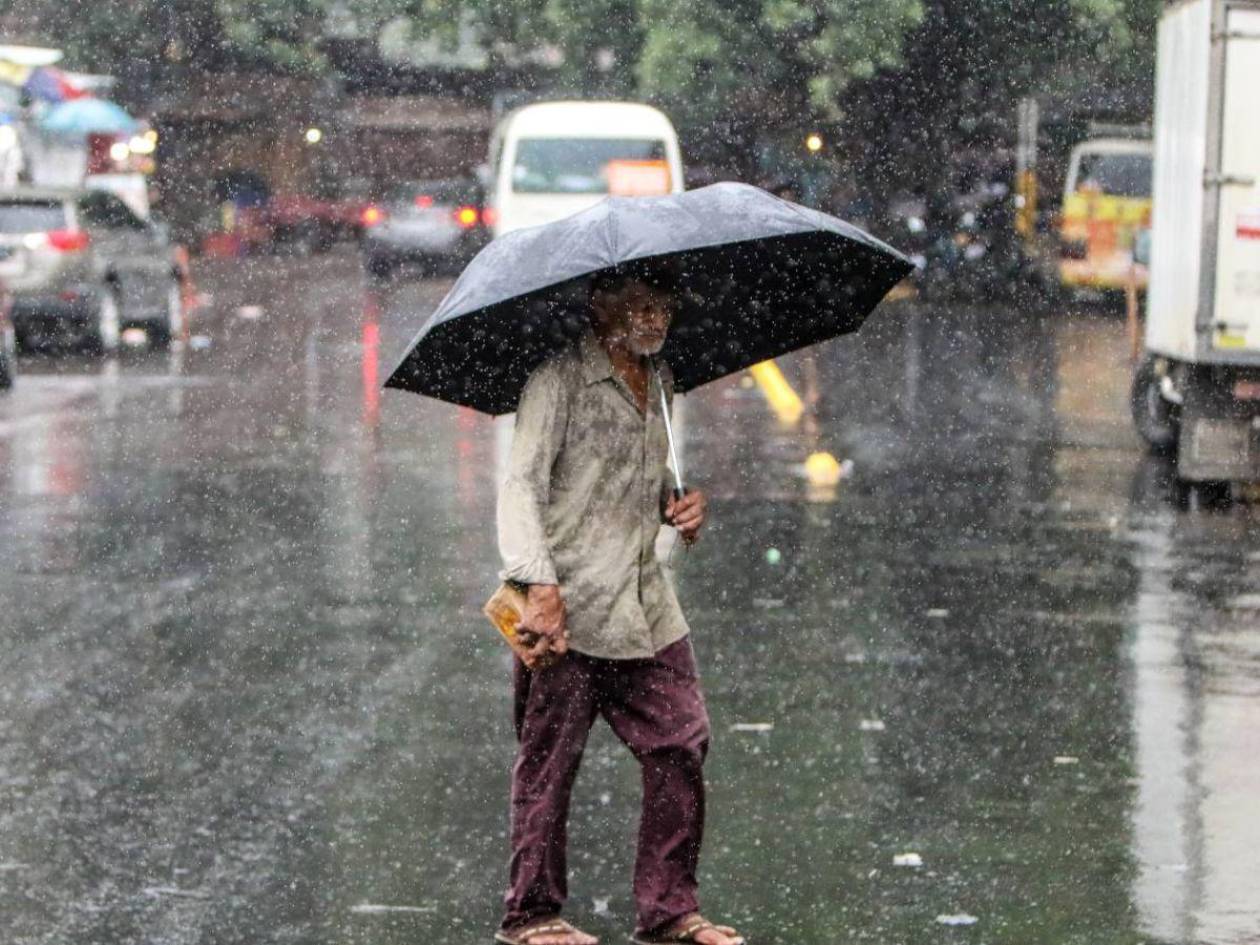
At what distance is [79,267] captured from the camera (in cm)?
2369

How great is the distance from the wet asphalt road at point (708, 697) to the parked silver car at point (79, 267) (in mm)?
7432

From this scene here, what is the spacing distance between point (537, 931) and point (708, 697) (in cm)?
284

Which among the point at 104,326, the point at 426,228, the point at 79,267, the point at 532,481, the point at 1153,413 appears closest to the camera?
the point at 532,481

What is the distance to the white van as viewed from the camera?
93.8 feet

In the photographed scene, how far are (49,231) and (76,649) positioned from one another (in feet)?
49.4

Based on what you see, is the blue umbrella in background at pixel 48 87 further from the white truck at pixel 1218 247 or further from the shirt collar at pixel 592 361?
the shirt collar at pixel 592 361

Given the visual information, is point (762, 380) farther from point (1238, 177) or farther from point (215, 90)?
point (215, 90)

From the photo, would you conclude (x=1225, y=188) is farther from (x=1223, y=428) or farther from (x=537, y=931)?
(x=537, y=931)

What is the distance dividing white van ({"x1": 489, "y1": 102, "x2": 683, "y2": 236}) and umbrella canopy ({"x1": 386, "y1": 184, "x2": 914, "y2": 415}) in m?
22.6

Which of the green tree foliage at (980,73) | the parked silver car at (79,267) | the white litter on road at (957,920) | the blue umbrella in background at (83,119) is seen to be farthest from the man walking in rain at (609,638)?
the blue umbrella in background at (83,119)

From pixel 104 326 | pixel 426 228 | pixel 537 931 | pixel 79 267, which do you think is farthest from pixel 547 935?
pixel 426 228

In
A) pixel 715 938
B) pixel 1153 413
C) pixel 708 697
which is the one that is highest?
pixel 715 938

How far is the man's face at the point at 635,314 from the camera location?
17.7 ft

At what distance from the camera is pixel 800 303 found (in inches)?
230
